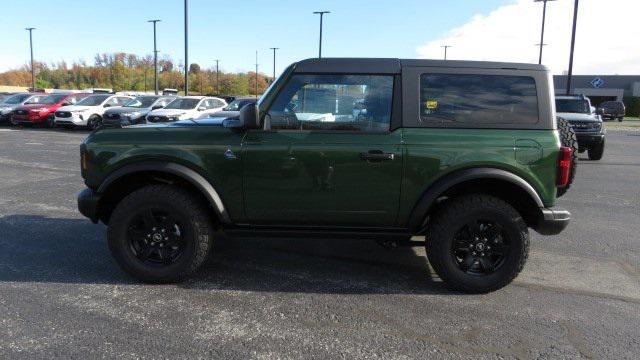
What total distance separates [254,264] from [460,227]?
1.95 meters

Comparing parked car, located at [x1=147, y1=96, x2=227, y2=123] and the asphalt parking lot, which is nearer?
the asphalt parking lot

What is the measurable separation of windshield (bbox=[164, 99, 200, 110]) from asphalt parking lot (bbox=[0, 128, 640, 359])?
1437 centimetres

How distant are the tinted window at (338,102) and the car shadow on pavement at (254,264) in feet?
4.39

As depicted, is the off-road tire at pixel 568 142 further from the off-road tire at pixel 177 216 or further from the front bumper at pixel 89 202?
the front bumper at pixel 89 202

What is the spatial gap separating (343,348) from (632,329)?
207 centimetres

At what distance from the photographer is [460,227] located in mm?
3990

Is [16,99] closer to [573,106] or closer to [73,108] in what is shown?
[73,108]

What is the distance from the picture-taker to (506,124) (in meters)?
3.94

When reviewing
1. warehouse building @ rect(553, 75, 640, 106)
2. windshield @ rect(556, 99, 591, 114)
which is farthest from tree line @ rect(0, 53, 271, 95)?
windshield @ rect(556, 99, 591, 114)

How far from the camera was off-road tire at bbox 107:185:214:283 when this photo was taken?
4.05 meters

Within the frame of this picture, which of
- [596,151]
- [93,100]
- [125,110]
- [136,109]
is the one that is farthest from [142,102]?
[596,151]

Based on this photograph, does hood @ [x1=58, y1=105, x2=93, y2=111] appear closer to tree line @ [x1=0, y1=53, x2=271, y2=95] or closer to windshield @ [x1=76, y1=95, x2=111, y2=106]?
windshield @ [x1=76, y1=95, x2=111, y2=106]

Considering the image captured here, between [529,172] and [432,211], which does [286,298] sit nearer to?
[432,211]

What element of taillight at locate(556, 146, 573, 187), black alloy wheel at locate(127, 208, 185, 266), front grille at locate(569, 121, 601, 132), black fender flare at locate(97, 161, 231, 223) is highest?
front grille at locate(569, 121, 601, 132)
